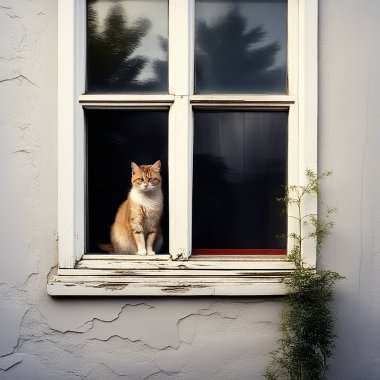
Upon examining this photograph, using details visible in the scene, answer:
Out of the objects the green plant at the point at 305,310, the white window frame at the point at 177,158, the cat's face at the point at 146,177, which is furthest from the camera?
the cat's face at the point at 146,177

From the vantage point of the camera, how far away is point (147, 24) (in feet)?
9.68

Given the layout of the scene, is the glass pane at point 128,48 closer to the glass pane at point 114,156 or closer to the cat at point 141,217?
the glass pane at point 114,156

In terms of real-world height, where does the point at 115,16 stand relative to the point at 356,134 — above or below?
above

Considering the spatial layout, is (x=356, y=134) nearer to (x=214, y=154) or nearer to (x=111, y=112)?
(x=214, y=154)

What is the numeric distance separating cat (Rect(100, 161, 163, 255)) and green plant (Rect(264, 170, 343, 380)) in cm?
76

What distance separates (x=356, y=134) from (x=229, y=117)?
753 millimetres

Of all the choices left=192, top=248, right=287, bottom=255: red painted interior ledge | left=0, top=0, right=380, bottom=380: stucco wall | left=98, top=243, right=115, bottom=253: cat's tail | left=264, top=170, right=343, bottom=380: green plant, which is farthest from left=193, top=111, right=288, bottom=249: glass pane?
left=98, top=243, right=115, bottom=253: cat's tail

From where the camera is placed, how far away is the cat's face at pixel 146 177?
2912mm

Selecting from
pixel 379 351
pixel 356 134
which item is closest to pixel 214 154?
pixel 356 134

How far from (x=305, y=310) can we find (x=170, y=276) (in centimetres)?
78

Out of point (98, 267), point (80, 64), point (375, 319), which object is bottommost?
point (375, 319)

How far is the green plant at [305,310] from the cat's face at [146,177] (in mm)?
760

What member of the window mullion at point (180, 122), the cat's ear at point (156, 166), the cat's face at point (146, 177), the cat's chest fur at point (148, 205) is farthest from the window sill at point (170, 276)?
the cat's ear at point (156, 166)

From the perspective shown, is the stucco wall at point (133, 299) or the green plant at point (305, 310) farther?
the stucco wall at point (133, 299)
